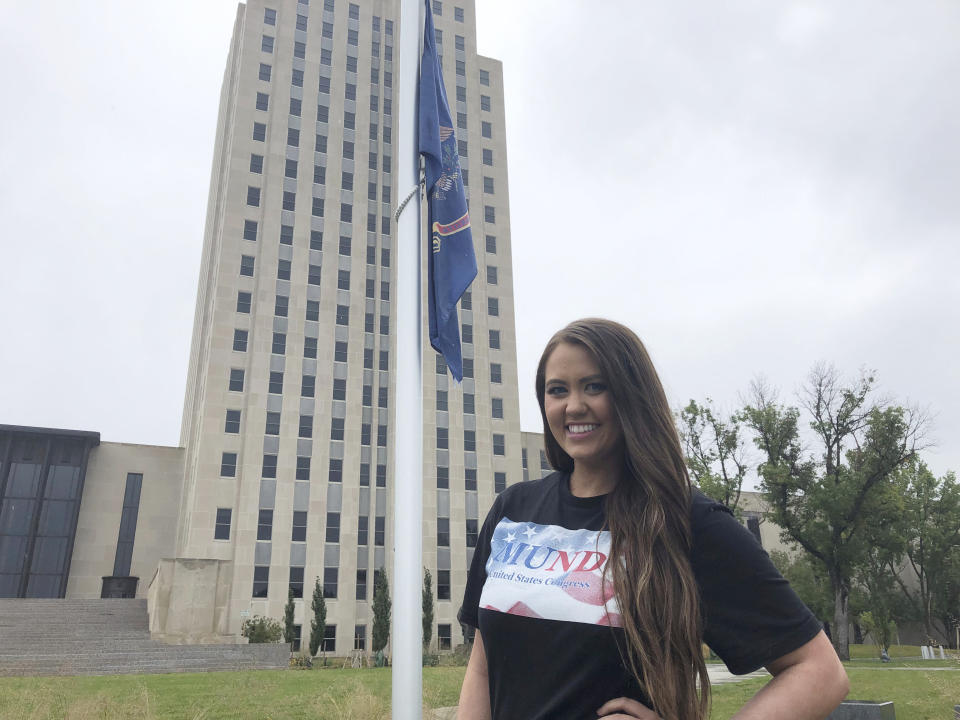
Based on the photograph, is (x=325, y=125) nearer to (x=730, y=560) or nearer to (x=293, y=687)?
(x=293, y=687)

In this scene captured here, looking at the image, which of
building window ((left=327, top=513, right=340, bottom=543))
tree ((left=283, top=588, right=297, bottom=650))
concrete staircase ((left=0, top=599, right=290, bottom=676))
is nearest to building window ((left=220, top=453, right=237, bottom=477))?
building window ((left=327, top=513, right=340, bottom=543))

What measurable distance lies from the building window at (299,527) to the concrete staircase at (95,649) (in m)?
11.2

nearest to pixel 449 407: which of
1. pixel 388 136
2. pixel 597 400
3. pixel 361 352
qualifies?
pixel 361 352

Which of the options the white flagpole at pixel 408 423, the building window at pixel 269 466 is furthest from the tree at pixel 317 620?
the white flagpole at pixel 408 423

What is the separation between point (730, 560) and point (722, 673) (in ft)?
85.6

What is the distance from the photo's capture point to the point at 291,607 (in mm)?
42438

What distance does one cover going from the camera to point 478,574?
2.45m

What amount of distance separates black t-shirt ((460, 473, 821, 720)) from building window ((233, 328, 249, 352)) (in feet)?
167

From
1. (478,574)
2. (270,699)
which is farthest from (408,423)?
(270,699)

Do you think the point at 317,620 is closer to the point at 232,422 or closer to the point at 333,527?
the point at 333,527

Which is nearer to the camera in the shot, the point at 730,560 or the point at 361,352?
the point at 730,560

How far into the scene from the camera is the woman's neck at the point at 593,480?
2244mm

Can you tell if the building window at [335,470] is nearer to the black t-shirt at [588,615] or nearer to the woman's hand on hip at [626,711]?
the black t-shirt at [588,615]

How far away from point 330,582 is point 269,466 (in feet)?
30.2
